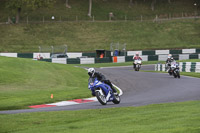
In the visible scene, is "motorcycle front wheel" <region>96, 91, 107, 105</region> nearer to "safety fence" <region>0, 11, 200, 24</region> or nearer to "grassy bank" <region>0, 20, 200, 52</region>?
"grassy bank" <region>0, 20, 200, 52</region>

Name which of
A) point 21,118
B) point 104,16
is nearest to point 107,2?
point 104,16

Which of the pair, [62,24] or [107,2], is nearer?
[62,24]

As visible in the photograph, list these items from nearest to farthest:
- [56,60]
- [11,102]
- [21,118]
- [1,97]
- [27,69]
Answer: [21,118] < [11,102] < [1,97] < [27,69] < [56,60]

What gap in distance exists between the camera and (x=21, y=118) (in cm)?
1169

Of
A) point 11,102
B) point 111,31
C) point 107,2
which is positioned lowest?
point 11,102

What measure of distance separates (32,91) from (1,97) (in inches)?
107

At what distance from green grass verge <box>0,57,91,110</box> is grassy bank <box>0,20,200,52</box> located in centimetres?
2816

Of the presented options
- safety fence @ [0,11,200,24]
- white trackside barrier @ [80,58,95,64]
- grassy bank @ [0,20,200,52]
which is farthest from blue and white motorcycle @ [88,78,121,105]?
safety fence @ [0,11,200,24]

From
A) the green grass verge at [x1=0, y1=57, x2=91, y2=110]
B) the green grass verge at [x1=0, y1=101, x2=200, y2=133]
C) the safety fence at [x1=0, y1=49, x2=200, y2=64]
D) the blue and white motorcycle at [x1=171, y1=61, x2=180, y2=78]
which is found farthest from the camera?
the safety fence at [x1=0, y1=49, x2=200, y2=64]

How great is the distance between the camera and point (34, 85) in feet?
75.9

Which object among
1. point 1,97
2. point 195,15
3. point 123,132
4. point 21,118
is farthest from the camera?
point 195,15

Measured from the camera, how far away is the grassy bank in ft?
201

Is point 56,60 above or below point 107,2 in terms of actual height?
below

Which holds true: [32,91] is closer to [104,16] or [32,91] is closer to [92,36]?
[92,36]
